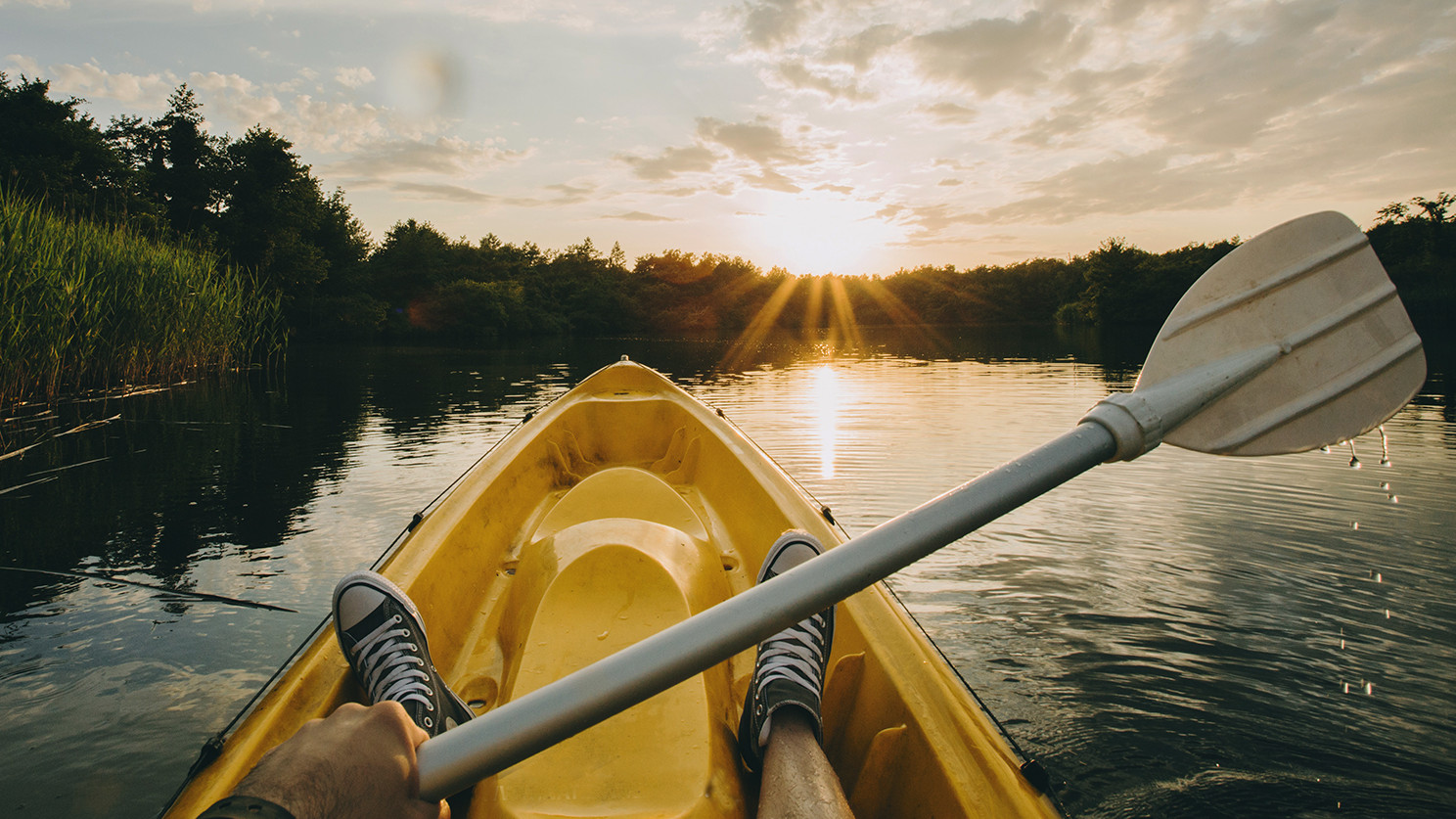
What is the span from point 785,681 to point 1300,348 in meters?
1.14

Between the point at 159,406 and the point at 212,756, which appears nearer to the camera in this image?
the point at 212,756

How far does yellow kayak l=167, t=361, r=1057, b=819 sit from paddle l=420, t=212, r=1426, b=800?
0.56 meters

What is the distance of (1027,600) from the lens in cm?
355

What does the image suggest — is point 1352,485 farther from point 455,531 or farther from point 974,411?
point 455,531

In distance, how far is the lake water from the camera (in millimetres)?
2277

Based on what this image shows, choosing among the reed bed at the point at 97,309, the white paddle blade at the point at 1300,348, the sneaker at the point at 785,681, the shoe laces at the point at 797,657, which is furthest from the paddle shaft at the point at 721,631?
the reed bed at the point at 97,309

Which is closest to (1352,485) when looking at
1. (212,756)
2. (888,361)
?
(212,756)

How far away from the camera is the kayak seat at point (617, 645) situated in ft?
4.56

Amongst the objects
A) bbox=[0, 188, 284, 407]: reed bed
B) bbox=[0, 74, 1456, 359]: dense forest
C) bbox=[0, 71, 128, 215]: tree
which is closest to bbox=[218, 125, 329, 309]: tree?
bbox=[0, 74, 1456, 359]: dense forest

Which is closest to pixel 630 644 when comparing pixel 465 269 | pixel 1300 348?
pixel 1300 348

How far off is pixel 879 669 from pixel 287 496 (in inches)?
208

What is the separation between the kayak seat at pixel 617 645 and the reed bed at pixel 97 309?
696 centimetres

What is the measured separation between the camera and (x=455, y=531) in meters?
2.60

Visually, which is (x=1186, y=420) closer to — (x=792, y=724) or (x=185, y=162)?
(x=792, y=724)
